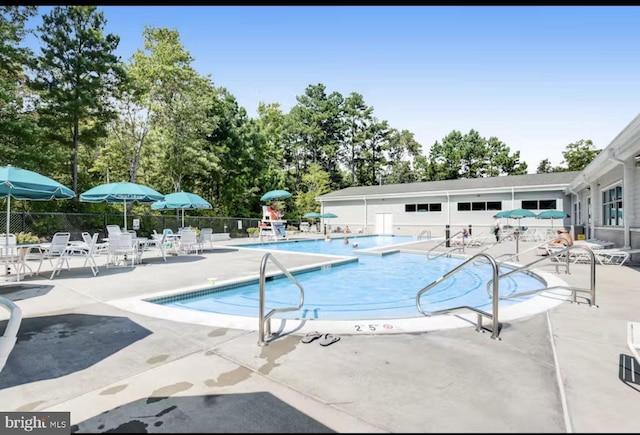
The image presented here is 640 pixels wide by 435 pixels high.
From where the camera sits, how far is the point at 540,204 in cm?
2183

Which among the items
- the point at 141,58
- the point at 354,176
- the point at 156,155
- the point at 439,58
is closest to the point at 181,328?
the point at 439,58

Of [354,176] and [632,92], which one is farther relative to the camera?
[354,176]

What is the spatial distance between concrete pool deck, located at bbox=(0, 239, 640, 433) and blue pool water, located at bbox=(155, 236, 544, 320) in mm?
1622

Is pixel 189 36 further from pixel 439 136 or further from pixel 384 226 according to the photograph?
pixel 439 136

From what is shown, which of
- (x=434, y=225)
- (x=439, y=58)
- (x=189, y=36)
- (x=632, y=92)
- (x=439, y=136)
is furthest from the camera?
(x=439, y=136)

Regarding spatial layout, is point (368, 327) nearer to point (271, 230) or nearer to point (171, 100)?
point (271, 230)

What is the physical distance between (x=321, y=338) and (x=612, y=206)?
14.3 m

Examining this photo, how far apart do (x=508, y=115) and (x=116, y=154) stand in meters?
26.6

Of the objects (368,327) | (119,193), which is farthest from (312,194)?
(368,327)

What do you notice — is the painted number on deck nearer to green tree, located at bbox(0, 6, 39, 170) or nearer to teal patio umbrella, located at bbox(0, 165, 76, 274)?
teal patio umbrella, located at bbox(0, 165, 76, 274)

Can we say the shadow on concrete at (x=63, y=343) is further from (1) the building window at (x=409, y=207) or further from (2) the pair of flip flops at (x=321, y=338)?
Answer: (1) the building window at (x=409, y=207)

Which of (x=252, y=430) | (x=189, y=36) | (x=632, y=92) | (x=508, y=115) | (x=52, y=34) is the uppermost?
(x=189, y=36)

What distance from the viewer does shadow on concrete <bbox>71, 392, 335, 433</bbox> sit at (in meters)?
2.24

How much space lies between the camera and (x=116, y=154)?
2480 centimetres
